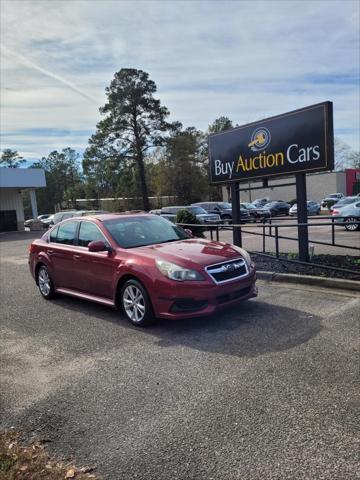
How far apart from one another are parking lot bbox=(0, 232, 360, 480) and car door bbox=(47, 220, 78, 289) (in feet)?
2.96

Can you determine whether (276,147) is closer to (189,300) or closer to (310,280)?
(310,280)

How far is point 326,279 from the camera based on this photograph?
7.55 m

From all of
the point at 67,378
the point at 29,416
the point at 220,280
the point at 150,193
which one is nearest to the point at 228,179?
the point at 220,280

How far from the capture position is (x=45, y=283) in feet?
26.2

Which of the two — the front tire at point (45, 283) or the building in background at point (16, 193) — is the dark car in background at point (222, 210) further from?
the front tire at point (45, 283)

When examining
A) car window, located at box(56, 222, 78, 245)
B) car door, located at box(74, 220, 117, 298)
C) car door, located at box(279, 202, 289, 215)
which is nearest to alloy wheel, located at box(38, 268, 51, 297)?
car window, located at box(56, 222, 78, 245)

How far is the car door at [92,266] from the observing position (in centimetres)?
639

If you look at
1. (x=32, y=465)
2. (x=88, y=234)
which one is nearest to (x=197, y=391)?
(x=32, y=465)

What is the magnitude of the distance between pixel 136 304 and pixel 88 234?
1.70 metres

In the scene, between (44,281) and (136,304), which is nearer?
(136,304)

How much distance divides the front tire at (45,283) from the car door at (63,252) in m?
0.25

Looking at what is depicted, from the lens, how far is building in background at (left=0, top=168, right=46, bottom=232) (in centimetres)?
3506

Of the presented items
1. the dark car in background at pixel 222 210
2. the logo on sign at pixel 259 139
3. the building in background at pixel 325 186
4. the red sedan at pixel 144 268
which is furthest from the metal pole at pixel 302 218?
the building in background at pixel 325 186

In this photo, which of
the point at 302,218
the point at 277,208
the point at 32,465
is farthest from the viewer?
the point at 277,208
